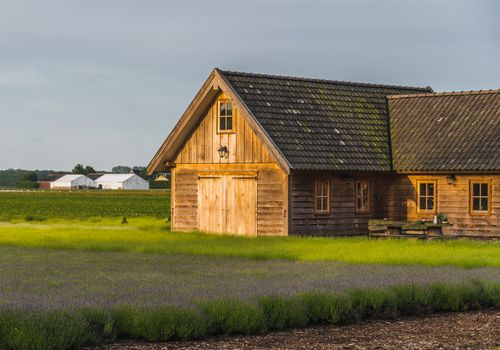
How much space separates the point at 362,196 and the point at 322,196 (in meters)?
2.41

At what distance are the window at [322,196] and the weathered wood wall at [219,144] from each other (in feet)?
6.66

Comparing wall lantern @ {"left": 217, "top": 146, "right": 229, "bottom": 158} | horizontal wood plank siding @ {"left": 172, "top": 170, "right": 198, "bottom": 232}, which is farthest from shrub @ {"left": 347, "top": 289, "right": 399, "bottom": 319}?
horizontal wood plank siding @ {"left": 172, "top": 170, "right": 198, "bottom": 232}

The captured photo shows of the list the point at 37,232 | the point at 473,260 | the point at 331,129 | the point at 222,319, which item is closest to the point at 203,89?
the point at 331,129

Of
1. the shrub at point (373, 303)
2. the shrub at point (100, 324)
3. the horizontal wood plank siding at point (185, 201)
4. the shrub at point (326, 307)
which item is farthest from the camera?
the horizontal wood plank siding at point (185, 201)

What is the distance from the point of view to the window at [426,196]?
37.6 metres

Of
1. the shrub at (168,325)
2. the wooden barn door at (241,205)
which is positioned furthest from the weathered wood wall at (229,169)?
the shrub at (168,325)

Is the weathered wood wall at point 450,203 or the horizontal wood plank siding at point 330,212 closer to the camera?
the horizontal wood plank siding at point 330,212

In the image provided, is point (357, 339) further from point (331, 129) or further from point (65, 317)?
point (331, 129)

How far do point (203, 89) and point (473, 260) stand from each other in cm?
1452

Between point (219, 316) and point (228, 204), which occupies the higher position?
point (228, 204)

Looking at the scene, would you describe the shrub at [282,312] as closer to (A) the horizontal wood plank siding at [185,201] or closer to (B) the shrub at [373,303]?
(B) the shrub at [373,303]

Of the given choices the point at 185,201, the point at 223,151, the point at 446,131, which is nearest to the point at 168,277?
the point at 223,151

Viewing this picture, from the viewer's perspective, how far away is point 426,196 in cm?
3788

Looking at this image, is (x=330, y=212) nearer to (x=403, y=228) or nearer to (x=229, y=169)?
(x=403, y=228)
